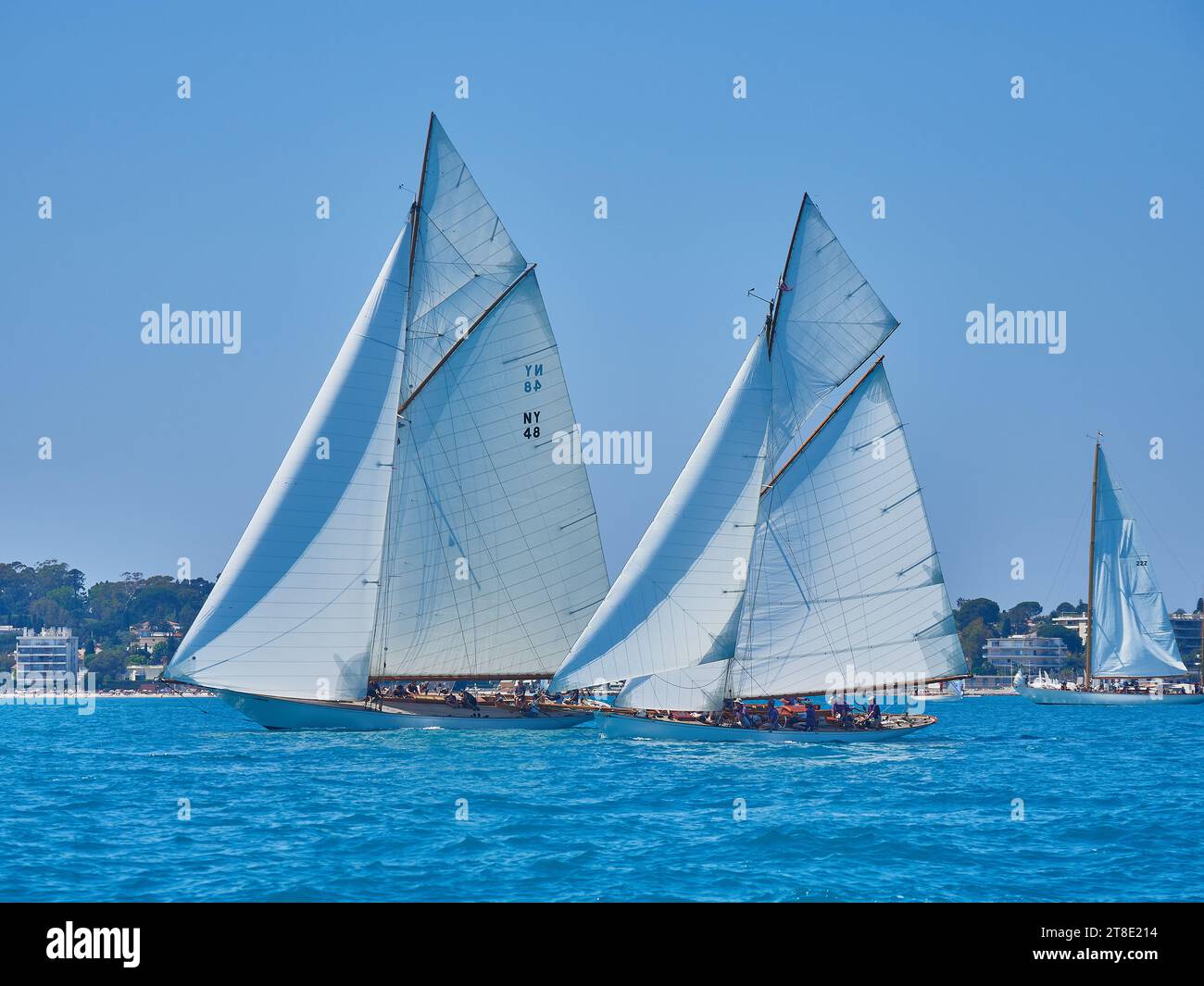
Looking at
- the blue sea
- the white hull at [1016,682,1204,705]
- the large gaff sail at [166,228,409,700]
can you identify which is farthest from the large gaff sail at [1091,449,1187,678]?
the large gaff sail at [166,228,409,700]

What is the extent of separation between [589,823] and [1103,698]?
103884mm

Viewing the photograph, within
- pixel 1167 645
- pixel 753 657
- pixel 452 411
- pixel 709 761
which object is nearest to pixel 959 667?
pixel 753 657

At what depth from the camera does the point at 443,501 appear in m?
59.8

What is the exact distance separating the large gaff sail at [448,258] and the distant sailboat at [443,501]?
0.21ft

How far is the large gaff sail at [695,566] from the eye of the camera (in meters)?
52.3

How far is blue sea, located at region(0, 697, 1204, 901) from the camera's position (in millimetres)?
26734

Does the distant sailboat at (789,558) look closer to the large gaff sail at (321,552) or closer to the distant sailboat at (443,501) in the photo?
the distant sailboat at (443,501)

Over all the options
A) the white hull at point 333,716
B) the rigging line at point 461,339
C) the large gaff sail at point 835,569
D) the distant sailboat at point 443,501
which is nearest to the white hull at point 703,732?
the large gaff sail at point 835,569

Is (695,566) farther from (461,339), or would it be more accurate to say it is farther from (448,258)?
(448,258)

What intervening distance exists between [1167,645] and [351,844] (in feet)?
324

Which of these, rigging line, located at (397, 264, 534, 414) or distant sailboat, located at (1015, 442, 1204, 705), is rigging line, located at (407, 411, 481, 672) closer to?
rigging line, located at (397, 264, 534, 414)

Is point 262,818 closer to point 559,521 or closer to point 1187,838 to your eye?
point 1187,838

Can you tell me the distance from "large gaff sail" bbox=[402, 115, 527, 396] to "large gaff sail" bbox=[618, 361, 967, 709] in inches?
585

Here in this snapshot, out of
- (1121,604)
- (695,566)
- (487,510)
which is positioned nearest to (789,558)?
(695,566)
